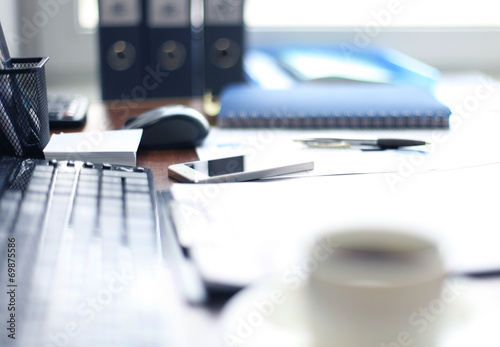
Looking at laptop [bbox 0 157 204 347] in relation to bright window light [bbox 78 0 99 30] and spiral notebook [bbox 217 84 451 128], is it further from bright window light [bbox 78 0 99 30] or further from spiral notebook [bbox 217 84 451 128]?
bright window light [bbox 78 0 99 30]

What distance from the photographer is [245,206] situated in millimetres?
574

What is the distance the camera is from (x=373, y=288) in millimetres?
274

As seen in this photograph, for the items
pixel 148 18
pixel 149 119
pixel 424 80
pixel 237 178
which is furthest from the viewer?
pixel 424 80

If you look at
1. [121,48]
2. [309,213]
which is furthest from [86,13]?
[309,213]

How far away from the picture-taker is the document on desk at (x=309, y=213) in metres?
0.44

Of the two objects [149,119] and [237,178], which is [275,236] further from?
[149,119]

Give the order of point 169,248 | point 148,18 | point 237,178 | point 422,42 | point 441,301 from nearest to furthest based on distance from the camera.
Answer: point 441,301 < point 169,248 < point 237,178 < point 148,18 < point 422,42

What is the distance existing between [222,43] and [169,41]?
0.11 meters

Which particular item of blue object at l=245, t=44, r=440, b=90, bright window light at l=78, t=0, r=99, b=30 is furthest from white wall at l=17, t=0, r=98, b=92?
blue object at l=245, t=44, r=440, b=90

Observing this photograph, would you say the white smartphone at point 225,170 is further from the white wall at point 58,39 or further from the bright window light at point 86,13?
the bright window light at point 86,13

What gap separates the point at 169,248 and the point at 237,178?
0.74 ft

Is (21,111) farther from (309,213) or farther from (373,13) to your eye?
(373,13)

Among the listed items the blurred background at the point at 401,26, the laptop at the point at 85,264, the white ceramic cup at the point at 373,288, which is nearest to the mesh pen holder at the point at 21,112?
the laptop at the point at 85,264

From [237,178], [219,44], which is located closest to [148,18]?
[219,44]
